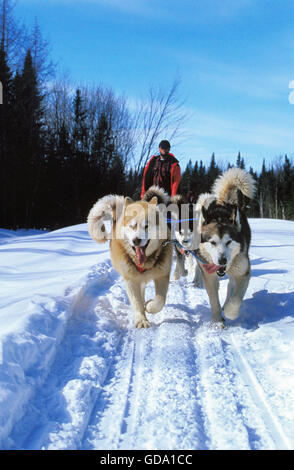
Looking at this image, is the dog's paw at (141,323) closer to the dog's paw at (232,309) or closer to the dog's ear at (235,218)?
the dog's paw at (232,309)

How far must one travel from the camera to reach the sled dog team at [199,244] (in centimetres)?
350

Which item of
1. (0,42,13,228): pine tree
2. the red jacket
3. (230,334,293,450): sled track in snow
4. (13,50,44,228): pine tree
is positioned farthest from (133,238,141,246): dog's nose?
(13,50,44,228): pine tree

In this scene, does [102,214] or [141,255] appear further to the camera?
[102,214]

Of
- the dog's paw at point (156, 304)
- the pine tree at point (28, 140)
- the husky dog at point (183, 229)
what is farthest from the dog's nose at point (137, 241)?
the pine tree at point (28, 140)

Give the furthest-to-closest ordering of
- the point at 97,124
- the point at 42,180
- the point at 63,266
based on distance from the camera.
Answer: the point at 97,124
the point at 42,180
the point at 63,266

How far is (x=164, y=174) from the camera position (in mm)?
5602

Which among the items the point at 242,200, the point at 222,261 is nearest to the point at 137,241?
the point at 222,261

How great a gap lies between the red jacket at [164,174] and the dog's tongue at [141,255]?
2039 millimetres

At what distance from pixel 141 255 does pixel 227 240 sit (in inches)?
34.2

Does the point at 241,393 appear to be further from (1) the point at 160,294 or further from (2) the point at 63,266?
(2) the point at 63,266

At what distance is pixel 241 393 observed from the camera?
231 cm

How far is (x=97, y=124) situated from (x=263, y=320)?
24542mm

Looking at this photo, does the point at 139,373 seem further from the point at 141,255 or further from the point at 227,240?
the point at 227,240
